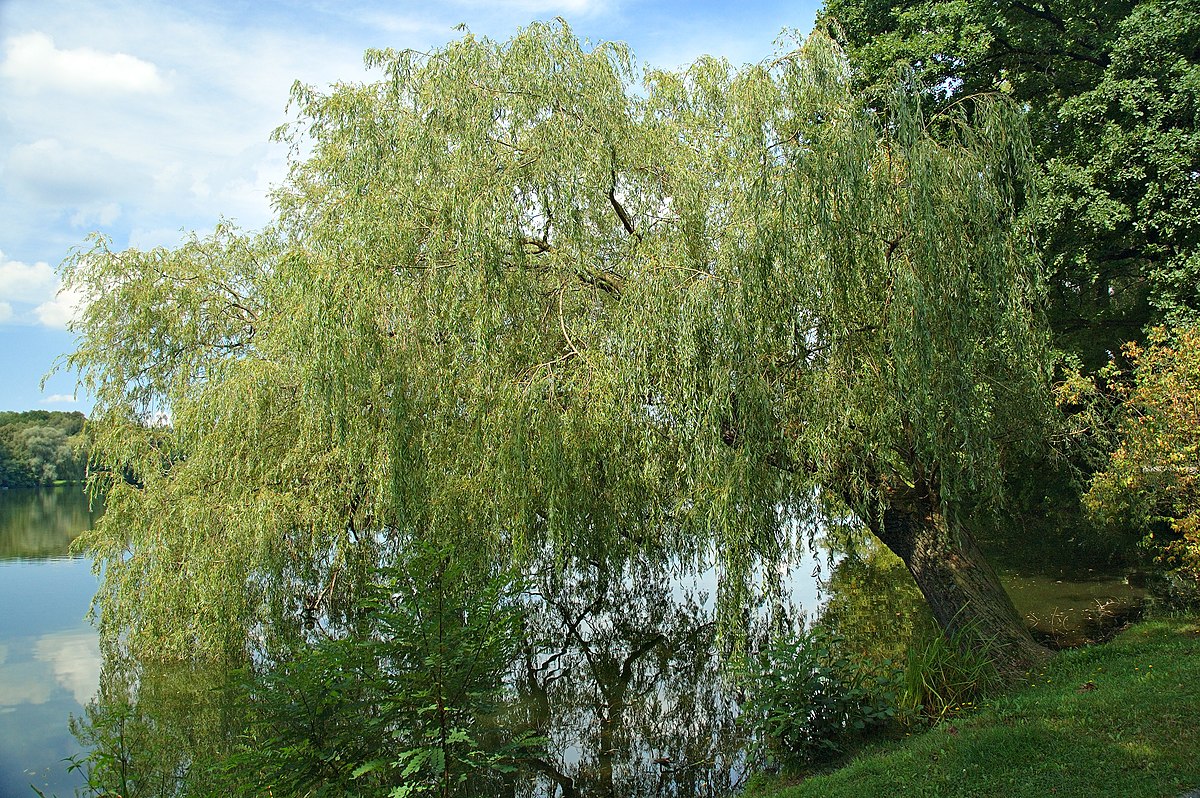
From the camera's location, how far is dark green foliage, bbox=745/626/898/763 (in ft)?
18.9

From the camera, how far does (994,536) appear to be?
16.0m

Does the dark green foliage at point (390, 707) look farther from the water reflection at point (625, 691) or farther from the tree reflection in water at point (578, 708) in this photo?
the water reflection at point (625, 691)

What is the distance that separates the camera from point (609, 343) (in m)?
7.11

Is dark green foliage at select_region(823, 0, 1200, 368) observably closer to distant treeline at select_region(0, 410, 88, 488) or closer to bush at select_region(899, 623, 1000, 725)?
bush at select_region(899, 623, 1000, 725)

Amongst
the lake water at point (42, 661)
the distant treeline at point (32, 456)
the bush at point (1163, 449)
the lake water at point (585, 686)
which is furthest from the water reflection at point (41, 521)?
the bush at point (1163, 449)

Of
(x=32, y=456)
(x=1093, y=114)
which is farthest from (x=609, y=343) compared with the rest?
(x=32, y=456)

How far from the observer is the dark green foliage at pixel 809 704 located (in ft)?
18.9

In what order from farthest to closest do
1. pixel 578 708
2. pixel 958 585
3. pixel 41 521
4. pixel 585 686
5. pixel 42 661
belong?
pixel 41 521 → pixel 42 661 → pixel 585 686 → pixel 578 708 → pixel 958 585

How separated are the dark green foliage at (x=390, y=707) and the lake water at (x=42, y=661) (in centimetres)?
379

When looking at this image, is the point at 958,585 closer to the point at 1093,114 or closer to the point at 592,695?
the point at 592,695

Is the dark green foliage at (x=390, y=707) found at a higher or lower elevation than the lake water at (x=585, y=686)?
higher

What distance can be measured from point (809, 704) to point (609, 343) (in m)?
3.36

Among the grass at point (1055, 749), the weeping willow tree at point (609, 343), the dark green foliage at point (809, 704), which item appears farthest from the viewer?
the weeping willow tree at point (609, 343)

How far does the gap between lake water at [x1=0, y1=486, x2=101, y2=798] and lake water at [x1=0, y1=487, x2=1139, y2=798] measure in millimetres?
25
